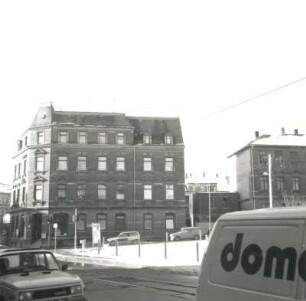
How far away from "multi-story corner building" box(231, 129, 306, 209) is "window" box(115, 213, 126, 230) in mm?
17894

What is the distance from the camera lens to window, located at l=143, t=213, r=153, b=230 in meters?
69.2

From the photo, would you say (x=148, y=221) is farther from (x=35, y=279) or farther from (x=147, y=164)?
(x=35, y=279)

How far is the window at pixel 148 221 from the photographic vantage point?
227 ft

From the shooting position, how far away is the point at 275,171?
7512 cm

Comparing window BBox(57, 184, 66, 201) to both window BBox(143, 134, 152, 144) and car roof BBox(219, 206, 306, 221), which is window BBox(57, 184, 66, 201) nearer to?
window BBox(143, 134, 152, 144)

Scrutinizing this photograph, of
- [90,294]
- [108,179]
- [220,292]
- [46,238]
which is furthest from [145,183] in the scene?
[220,292]

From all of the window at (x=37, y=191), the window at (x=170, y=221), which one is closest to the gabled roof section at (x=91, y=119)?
the window at (x=37, y=191)

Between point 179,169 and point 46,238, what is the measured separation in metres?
19.2

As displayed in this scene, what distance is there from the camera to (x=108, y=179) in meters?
69.6

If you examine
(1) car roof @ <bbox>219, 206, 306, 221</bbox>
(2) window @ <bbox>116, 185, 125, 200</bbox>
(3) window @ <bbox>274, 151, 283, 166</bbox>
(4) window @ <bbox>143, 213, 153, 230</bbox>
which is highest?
(3) window @ <bbox>274, 151, 283, 166</bbox>

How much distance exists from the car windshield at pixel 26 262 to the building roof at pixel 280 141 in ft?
219

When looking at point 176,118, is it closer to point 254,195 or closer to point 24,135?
point 254,195

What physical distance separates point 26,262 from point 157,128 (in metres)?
62.9

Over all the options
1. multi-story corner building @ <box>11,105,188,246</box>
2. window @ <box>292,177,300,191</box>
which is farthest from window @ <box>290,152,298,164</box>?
multi-story corner building @ <box>11,105,188,246</box>
